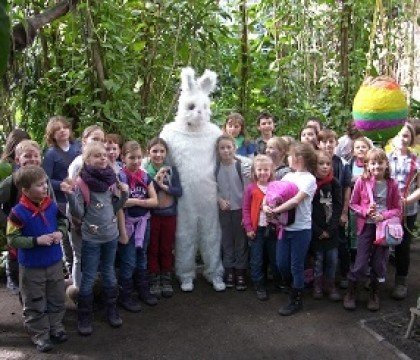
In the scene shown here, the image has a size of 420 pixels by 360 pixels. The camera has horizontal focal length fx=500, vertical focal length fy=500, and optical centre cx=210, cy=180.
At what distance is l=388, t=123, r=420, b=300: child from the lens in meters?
3.89

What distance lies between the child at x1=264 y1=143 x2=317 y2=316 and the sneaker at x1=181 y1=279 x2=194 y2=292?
2.62ft

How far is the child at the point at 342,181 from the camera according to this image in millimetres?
4008

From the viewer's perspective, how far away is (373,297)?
372 centimetres

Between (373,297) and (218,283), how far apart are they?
3.95 ft

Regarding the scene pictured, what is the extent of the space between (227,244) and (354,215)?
41.4 inches

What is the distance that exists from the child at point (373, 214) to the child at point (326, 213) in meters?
0.16

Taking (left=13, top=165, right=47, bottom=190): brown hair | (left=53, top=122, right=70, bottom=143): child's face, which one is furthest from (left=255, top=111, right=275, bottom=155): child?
(left=13, top=165, right=47, bottom=190): brown hair

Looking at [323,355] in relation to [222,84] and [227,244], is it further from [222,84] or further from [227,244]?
[222,84]

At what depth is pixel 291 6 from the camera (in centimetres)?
583

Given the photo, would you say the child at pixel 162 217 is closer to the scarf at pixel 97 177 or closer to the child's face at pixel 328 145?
the scarf at pixel 97 177

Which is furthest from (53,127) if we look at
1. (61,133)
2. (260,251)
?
(260,251)

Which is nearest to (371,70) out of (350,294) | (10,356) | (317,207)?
(317,207)

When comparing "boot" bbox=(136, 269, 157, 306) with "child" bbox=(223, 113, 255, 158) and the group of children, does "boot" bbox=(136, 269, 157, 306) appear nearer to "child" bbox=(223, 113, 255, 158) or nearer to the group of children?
the group of children

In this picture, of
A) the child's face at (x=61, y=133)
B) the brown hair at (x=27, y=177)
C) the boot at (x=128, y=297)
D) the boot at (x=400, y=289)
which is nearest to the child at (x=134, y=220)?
the boot at (x=128, y=297)
